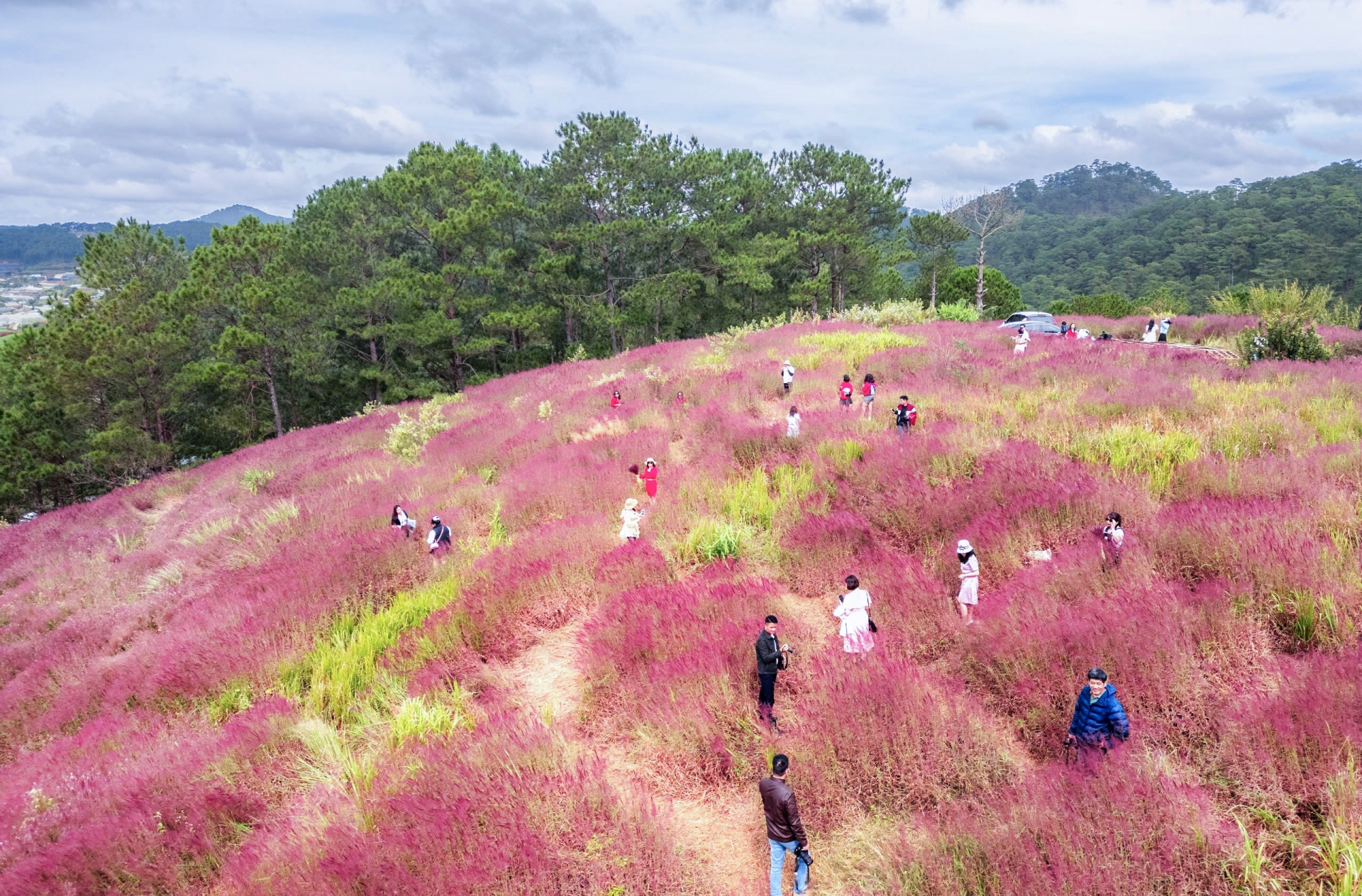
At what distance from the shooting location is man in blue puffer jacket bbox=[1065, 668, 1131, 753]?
4.00 metres

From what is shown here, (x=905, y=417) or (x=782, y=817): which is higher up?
(x=905, y=417)

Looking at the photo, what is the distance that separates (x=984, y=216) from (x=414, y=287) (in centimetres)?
3702

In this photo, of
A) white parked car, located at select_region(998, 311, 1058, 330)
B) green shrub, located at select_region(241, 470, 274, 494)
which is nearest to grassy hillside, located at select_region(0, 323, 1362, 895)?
green shrub, located at select_region(241, 470, 274, 494)

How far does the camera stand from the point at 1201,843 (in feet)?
10.6

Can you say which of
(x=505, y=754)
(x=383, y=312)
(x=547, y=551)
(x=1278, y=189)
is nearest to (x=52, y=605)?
(x=547, y=551)

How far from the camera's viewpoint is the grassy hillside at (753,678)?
3.77 meters

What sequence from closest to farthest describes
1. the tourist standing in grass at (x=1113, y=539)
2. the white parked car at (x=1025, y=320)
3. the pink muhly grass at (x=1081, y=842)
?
the pink muhly grass at (x=1081, y=842), the tourist standing in grass at (x=1113, y=539), the white parked car at (x=1025, y=320)

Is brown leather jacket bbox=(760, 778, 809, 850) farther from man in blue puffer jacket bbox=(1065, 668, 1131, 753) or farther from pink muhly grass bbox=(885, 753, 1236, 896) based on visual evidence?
Result: man in blue puffer jacket bbox=(1065, 668, 1131, 753)

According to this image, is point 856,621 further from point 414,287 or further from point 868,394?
point 414,287

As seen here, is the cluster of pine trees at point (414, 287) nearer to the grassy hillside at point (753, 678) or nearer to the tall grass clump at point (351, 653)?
the grassy hillside at point (753, 678)

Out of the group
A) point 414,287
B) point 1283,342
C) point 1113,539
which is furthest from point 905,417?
point 414,287

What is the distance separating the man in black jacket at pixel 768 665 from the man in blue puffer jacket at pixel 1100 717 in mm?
2115

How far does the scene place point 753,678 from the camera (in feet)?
18.6

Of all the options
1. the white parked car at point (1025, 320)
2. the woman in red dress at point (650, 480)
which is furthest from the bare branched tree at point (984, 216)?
the woman in red dress at point (650, 480)
